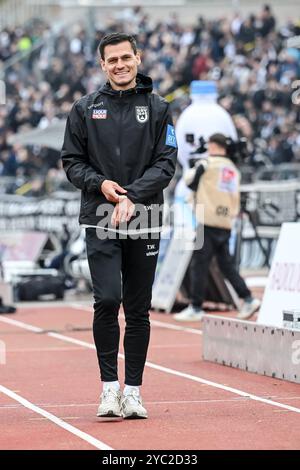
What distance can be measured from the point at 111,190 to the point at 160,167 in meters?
0.38

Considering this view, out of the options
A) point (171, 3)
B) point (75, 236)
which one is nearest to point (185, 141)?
point (75, 236)

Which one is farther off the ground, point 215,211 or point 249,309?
point 215,211

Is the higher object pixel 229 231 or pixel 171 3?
pixel 171 3

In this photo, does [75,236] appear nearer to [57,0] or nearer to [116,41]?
[116,41]

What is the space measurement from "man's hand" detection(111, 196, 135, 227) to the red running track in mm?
1175

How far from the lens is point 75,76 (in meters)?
32.0

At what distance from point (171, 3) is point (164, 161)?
98.6 ft

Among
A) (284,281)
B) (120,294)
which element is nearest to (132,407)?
(120,294)

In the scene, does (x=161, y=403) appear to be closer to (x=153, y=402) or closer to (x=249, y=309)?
(x=153, y=402)

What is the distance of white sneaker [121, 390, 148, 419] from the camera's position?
752cm

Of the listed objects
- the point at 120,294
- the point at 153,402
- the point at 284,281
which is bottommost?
the point at 153,402

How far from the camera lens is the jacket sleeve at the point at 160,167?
295 inches

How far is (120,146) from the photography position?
24.7 ft

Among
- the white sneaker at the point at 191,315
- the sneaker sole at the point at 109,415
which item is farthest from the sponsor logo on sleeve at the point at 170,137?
the white sneaker at the point at 191,315
